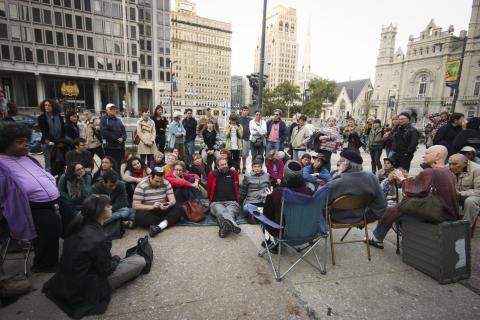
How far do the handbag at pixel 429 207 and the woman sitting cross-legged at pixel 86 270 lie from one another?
3310 mm

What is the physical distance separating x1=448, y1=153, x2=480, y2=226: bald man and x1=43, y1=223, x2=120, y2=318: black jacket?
4.79 meters

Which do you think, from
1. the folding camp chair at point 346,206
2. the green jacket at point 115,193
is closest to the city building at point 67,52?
the green jacket at point 115,193

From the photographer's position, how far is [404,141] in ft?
19.4

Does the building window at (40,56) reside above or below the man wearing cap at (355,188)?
above

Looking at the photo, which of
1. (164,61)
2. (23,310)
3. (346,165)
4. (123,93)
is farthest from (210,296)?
(164,61)

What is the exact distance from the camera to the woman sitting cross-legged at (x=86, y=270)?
2.28 metres

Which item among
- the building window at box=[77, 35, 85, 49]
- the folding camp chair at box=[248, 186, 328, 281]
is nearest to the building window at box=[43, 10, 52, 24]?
the building window at box=[77, 35, 85, 49]

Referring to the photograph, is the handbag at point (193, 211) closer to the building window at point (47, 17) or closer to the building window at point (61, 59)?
the building window at point (61, 59)

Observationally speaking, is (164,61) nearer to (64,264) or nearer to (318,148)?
(318,148)

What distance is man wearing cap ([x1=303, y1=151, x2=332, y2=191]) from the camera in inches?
219

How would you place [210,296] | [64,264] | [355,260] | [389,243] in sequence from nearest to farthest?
[64,264] < [210,296] < [355,260] < [389,243]

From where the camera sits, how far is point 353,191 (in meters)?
3.24

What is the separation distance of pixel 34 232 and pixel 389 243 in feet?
15.3

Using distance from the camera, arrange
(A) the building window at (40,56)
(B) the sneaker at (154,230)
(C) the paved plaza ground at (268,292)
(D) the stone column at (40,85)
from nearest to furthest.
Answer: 1. (C) the paved plaza ground at (268,292)
2. (B) the sneaker at (154,230)
3. (A) the building window at (40,56)
4. (D) the stone column at (40,85)
